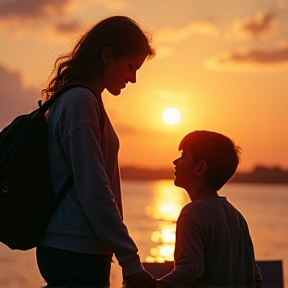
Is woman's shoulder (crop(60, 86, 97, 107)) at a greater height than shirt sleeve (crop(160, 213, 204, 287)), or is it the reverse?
woman's shoulder (crop(60, 86, 97, 107))

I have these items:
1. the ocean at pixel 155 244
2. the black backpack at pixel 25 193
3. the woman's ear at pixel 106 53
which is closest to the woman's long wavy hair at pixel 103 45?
the woman's ear at pixel 106 53

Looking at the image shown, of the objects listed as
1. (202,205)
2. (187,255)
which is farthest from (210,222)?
(187,255)

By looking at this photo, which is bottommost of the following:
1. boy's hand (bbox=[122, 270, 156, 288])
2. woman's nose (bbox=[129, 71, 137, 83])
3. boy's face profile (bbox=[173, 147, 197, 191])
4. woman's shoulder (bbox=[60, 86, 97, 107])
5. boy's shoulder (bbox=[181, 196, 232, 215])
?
boy's hand (bbox=[122, 270, 156, 288])

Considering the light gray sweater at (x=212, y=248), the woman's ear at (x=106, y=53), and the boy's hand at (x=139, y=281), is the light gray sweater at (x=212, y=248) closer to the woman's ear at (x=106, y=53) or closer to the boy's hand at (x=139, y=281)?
the boy's hand at (x=139, y=281)

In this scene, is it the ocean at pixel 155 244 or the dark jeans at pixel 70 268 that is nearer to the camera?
the dark jeans at pixel 70 268

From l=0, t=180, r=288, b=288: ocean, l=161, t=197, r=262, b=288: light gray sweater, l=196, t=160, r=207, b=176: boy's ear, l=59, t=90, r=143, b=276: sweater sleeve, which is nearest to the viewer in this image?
l=59, t=90, r=143, b=276: sweater sleeve

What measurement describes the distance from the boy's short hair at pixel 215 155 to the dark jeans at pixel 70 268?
614 mm

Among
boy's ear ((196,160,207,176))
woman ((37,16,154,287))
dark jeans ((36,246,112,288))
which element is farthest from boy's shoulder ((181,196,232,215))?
dark jeans ((36,246,112,288))

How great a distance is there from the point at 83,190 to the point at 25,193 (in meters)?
0.21

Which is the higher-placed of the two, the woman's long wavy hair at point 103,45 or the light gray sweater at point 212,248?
the woman's long wavy hair at point 103,45

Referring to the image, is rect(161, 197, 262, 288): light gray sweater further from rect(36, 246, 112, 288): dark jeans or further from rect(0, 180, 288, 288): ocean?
rect(0, 180, 288, 288): ocean

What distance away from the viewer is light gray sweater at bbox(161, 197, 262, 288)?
3189 millimetres

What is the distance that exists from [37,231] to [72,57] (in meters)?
0.72

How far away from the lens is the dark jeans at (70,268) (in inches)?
117
